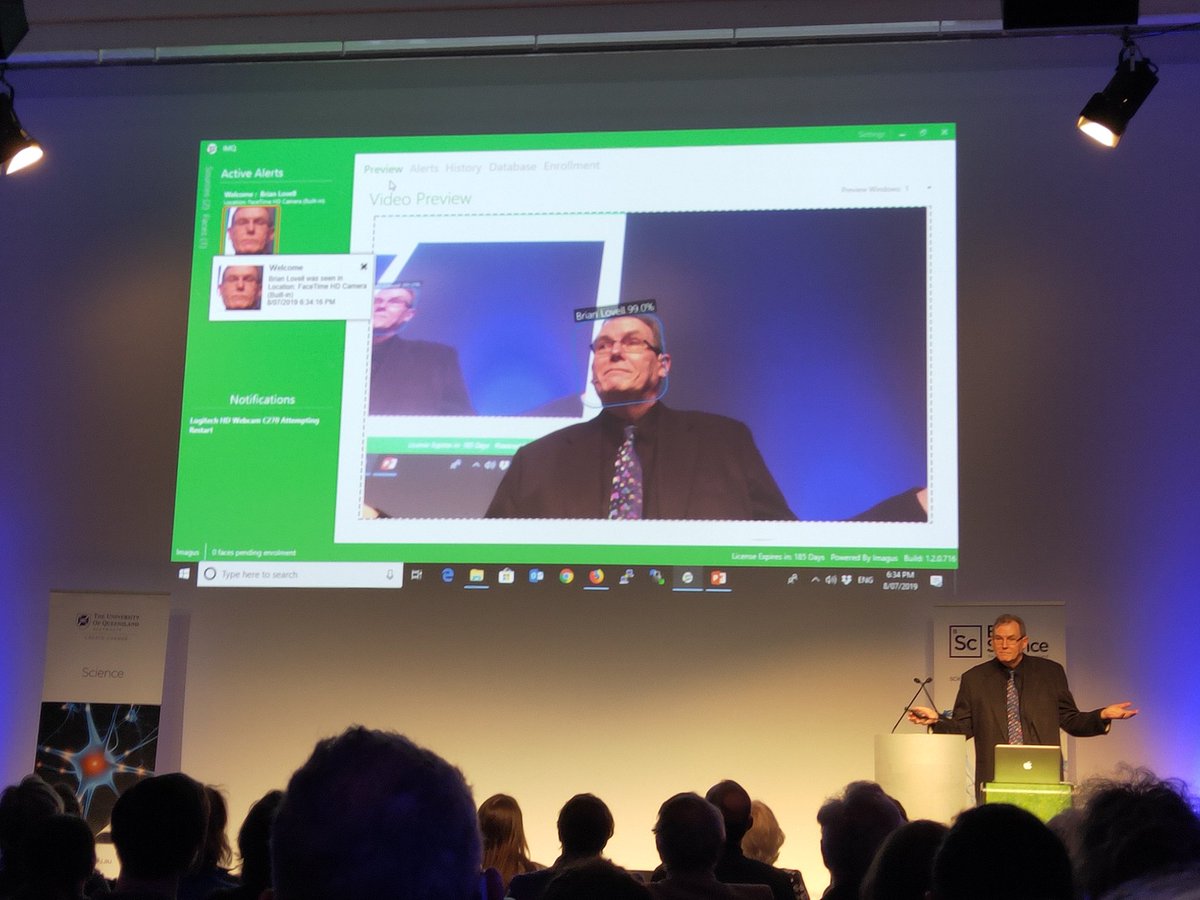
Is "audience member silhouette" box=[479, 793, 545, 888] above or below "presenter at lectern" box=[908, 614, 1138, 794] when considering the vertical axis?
below

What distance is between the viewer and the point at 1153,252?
5.92m

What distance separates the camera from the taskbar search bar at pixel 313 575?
5734 millimetres

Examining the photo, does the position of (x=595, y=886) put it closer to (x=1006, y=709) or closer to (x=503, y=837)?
(x=503, y=837)

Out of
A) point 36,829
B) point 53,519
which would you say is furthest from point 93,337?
point 36,829

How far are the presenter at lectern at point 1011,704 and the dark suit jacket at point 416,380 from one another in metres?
2.46

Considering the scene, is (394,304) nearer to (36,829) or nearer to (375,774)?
(36,829)

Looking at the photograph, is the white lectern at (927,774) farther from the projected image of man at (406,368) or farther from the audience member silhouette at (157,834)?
the audience member silhouette at (157,834)

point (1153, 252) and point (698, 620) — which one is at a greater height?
point (1153, 252)

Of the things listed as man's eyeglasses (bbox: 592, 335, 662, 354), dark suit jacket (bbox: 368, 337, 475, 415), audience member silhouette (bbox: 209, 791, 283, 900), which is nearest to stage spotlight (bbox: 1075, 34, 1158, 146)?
man's eyeglasses (bbox: 592, 335, 662, 354)

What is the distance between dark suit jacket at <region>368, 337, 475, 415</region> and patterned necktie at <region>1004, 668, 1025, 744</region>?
103 inches

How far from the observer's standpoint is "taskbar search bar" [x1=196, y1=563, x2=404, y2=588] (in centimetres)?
573

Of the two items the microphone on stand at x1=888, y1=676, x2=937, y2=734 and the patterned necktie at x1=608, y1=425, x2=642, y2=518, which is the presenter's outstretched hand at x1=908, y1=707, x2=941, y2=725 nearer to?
the microphone on stand at x1=888, y1=676, x2=937, y2=734

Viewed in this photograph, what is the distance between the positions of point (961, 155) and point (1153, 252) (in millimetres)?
992

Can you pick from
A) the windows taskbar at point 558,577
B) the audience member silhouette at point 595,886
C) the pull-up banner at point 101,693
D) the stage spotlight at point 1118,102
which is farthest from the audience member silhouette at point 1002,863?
the pull-up banner at point 101,693
